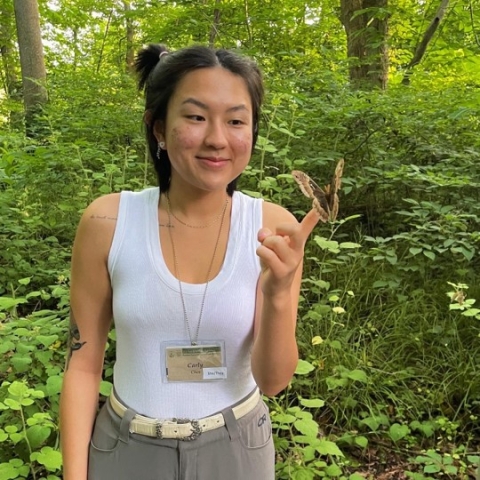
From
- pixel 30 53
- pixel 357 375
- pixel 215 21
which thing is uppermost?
pixel 215 21

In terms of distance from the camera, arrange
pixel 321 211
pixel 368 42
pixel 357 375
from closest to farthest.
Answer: pixel 321 211
pixel 357 375
pixel 368 42

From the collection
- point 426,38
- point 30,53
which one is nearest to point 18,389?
point 426,38

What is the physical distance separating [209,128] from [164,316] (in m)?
0.45

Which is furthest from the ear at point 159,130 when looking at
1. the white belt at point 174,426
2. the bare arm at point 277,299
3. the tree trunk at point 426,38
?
the tree trunk at point 426,38

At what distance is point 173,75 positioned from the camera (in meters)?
1.17

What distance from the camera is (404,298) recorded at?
2.97 m

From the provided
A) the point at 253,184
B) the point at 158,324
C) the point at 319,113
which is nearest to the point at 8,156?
the point at 253,184

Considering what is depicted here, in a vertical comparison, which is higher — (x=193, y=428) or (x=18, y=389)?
(x=193, y=428)

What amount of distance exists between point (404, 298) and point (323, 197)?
2.23m

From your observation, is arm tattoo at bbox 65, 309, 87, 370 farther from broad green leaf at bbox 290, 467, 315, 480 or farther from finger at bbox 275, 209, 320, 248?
broad green leaf at bbox 290, 467, 315, 480

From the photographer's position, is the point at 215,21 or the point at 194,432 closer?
the point at 194,432

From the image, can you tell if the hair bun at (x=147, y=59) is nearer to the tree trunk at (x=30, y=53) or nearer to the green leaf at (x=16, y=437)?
the green leaf at (x=16, y=437)

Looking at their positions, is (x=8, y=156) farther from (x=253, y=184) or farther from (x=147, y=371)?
(x=147, y=371)

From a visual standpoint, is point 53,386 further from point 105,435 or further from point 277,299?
point 277,299
